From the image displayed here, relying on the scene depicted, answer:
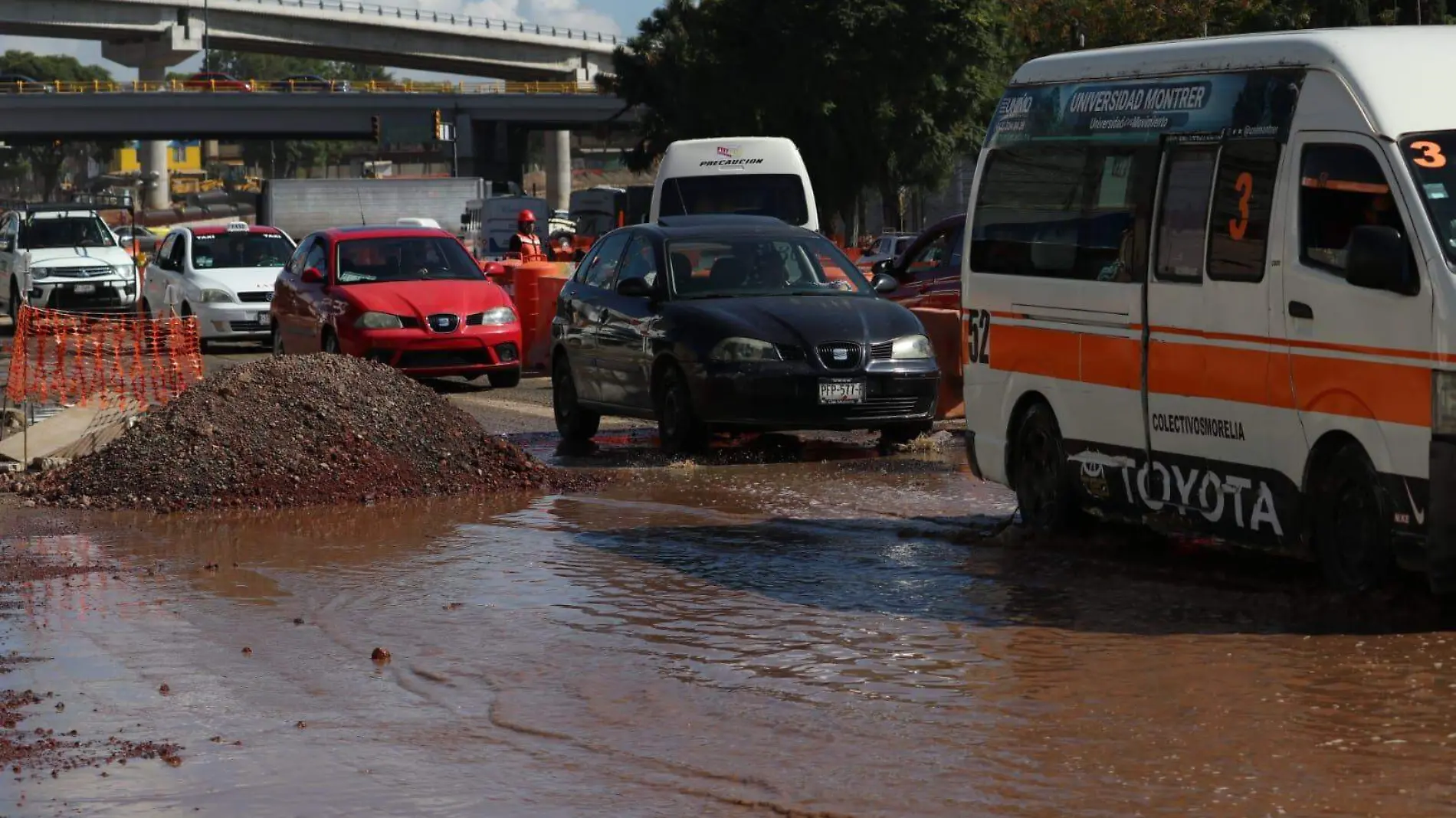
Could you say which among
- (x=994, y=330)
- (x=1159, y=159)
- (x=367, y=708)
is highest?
(x=1159, y=159)

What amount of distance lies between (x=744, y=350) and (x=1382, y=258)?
711 centimetres

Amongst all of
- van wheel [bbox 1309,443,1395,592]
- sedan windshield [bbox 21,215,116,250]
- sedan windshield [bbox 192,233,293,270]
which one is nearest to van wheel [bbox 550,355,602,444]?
van wheel [bbox 1309,443,1395,592]

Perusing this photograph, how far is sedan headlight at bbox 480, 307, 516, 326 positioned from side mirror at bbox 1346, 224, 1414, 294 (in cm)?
1419

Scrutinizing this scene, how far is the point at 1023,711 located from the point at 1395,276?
2.35m

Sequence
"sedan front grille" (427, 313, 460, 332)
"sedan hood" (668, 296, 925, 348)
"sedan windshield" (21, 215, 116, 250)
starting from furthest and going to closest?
"sedan windshield" (21, 215, 116, 250)
"sedan front grille" (427, 313, 460, 332)
"sedan hood" (668, 296, 925, 348)

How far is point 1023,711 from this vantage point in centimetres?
732

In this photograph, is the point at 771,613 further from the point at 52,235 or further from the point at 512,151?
the point at 512,151

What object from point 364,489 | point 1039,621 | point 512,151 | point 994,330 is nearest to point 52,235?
point 364,489

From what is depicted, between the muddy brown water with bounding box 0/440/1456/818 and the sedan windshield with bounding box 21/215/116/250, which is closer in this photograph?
the muddy brown water with bounding box 0/440/1456/818

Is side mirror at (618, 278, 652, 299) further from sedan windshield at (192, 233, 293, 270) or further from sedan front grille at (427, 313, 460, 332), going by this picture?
sedan windshield at (192, 233, 293, 270)

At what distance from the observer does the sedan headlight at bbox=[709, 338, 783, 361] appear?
14875mm

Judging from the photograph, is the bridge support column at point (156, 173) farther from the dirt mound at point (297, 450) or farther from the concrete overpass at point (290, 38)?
the dirt mound at point (297, 450)

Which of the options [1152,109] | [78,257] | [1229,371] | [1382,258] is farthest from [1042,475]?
[78,257]

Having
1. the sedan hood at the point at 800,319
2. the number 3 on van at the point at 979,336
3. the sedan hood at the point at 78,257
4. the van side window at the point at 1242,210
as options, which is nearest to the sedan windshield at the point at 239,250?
the sedan hood at the point at 78,257
